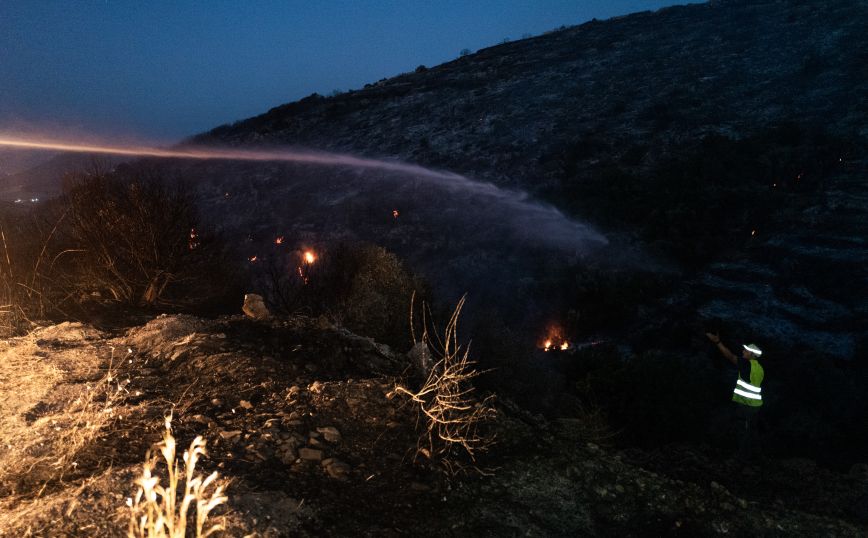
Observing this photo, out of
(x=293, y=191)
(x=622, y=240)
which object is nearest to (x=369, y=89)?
(x=293, y=191)

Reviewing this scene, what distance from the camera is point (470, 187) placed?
103ft

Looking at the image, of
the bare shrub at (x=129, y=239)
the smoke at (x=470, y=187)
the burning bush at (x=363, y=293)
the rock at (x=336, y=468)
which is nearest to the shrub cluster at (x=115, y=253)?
the bare shrub at (x=129, y=239)

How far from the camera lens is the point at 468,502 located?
387 centimetres

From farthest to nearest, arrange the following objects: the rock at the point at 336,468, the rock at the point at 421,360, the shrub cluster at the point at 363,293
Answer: the shrub cluster at the point at 363,293, the rock at the point at 421,360, the rock at the point at 336,468

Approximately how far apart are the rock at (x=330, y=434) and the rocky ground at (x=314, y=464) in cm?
2

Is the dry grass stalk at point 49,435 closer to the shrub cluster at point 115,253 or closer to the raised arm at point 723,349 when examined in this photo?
the shrub cluster at point 115,253

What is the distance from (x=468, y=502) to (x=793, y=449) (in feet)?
30.3

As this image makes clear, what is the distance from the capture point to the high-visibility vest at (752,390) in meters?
7.43

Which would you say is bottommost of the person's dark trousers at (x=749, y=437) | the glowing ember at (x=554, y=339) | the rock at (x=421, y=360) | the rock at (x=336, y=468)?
the glowing ember at (x=554, y=339)

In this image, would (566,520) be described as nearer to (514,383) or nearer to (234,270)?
(514,383)

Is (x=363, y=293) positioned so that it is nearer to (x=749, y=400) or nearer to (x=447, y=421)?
(x=447, y=421)

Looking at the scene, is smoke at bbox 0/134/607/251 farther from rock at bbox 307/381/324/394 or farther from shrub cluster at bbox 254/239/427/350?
rock at bbox 307/381/324/394

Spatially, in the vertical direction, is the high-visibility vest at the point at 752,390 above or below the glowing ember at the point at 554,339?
above

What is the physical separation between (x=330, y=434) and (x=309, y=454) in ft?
1.20
